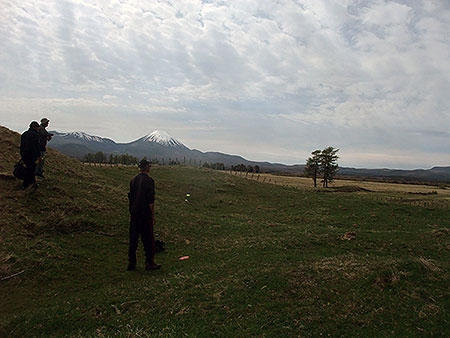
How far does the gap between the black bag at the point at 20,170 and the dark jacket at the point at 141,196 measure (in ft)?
22.9

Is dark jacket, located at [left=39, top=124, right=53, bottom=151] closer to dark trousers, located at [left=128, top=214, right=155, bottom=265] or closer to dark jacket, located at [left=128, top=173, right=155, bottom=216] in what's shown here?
dark jacket, located at [left=128, top=173, right=155, bottom=216]

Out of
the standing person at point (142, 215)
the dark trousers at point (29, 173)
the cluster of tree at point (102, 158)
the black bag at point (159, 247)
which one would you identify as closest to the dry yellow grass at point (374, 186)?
the cluster of tree at point (102, 158)

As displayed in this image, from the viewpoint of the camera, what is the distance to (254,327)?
526cm

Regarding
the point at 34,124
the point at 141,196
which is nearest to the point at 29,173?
the point at 34,124

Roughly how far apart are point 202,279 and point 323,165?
64156 mm

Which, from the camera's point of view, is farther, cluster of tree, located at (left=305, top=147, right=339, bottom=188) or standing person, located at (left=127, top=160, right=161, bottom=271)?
cluster of tree, located at (left=305, top=147, right=339, bottom=188)

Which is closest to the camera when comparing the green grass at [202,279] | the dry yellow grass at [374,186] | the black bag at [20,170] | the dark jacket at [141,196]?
the green grass at [202,279]

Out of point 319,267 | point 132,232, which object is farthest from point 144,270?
point 319,267

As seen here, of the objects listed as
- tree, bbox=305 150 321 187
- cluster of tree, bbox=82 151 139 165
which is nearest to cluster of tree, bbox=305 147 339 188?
tree, bbox=305 150 321 187

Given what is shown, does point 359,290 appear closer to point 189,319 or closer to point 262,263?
point 262,263

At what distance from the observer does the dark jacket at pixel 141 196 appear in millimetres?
8727

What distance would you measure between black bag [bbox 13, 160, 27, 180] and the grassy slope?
693 millimetres

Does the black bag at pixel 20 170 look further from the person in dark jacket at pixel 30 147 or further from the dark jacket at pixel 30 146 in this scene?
the dark jacket at pixel 30 146

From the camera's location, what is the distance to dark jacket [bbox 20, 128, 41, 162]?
1180cm
